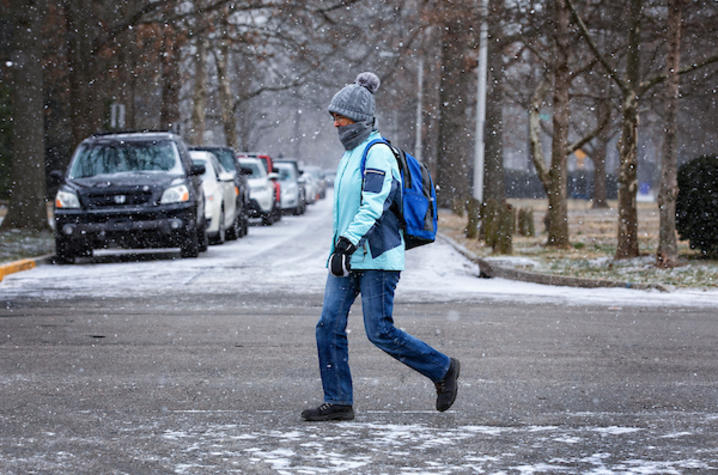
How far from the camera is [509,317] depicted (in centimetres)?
1155

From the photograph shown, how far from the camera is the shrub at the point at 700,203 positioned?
17.7 meters

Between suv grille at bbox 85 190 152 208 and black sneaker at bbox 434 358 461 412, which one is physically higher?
suv grille at bbox 85 190 152 208

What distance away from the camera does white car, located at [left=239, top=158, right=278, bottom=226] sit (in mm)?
33250

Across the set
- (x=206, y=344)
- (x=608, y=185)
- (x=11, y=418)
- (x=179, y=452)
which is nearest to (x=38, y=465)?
(x=179, y=452)

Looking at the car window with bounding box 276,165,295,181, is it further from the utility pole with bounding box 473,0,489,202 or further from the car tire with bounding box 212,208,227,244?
the car tire with bounding box 212,208,227,244

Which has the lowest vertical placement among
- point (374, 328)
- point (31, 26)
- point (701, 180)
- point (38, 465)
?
point (38, 465)

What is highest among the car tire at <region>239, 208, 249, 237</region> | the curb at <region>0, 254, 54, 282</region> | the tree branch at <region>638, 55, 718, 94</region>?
the tree branch at <region>638, 55, 718, 94</region>

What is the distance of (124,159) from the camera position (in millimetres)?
19312

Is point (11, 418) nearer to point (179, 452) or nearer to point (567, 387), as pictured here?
point (179, 452)

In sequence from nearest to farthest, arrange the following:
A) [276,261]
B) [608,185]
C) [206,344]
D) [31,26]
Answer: [206,344] → [276,261] → [31,26] → [608,185]

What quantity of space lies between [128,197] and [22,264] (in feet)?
7.10

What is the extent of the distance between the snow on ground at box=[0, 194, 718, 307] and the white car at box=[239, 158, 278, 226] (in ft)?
38.2

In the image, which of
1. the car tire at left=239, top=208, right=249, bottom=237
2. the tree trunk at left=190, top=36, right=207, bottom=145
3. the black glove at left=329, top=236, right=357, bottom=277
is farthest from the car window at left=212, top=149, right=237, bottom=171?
the black glove at left=329, top=236, right=357, bottom=277

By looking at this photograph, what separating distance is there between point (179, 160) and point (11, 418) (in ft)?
44.1
